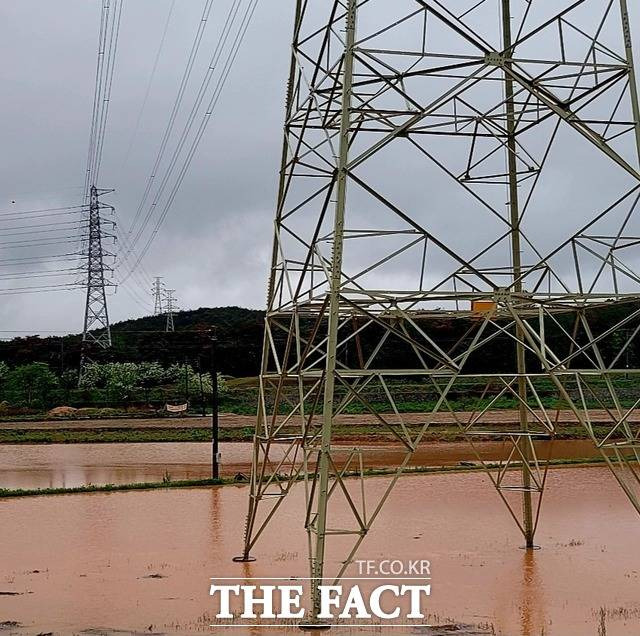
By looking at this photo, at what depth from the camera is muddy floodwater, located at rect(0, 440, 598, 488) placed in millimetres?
27906

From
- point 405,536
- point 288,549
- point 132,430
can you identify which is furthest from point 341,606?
point 132,430

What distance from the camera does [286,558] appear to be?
45.5 feet

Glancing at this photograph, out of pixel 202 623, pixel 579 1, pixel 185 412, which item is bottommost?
pixel 202 623

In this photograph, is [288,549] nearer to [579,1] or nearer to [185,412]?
[579,1]

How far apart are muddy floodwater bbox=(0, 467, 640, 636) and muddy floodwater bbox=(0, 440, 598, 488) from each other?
17.4 feet

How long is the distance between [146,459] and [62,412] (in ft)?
73.6

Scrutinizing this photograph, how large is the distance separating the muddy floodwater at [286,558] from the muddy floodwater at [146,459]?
5.30 metres

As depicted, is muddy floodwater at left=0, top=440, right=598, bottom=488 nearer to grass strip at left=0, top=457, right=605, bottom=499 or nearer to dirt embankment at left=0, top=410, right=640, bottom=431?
grass strip at left=0, top=457, right=605, bottom=499

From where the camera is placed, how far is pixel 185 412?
55.6 meters

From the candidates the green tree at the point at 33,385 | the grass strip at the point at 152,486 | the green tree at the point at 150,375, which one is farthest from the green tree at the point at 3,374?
the grass strip at the point at 152,486

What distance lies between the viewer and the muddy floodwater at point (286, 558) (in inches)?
412

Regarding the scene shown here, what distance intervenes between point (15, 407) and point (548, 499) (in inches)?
1675

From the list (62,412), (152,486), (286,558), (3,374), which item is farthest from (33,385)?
(286,558)

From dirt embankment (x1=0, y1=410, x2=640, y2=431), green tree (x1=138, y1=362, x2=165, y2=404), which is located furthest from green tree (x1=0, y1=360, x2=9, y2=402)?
dirt embankment (x1=0, y1=410, x2=640, y2=431)
